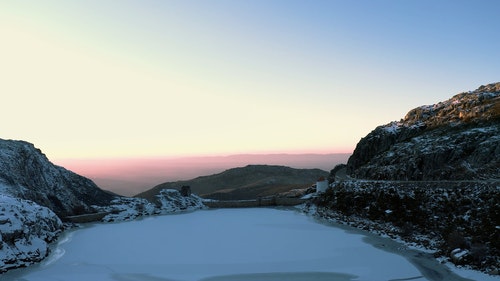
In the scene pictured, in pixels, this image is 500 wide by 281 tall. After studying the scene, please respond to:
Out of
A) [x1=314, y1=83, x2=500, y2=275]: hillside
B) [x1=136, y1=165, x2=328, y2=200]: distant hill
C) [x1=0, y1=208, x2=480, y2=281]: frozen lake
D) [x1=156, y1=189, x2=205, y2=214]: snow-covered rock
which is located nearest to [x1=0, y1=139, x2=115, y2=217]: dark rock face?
[x1=156, y1=189, x2=205, y2=214]: snow-covered rock

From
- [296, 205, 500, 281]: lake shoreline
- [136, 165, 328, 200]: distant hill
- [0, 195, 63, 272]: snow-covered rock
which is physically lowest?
[296, 205, 500, 281]: lake shoreline

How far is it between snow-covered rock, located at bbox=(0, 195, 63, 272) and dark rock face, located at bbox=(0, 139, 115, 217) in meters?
10.3

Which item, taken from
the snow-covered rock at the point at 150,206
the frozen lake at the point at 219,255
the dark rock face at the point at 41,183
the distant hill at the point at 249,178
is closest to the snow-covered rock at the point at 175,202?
the snow-covered rock at the point at 150,206

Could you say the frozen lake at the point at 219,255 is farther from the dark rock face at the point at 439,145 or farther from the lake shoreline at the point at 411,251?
the dark rock face at the point at 439,145

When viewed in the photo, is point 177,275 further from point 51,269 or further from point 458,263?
point 458,263

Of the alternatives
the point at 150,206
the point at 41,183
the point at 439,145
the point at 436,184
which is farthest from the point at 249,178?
the point at 436,184

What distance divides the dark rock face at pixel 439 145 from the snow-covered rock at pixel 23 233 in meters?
51.9

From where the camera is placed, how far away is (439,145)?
65812 millimetres

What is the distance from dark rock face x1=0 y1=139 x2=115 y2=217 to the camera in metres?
58.7

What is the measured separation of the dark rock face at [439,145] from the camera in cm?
5757

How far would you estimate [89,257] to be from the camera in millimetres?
36438

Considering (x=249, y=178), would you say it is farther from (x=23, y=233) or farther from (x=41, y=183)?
(x=23, y=233)

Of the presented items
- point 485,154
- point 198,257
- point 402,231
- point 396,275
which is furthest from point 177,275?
point 485,154

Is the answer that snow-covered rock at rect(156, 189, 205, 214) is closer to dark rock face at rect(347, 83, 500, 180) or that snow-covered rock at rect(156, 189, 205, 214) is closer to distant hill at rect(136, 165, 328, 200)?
dark rock face at rect(347, 83, 500, 180)
